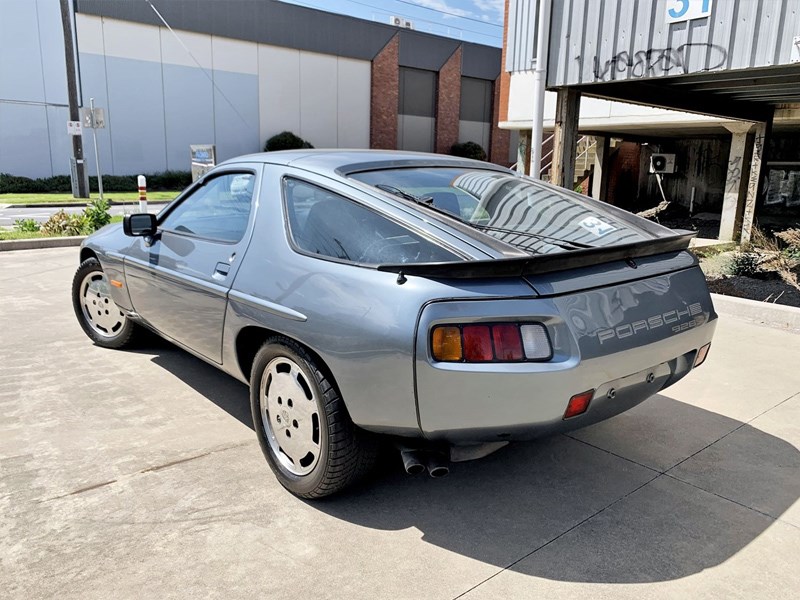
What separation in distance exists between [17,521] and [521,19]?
7880 mm

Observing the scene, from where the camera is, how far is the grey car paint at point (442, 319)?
2.45 meters

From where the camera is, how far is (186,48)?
1128 inches

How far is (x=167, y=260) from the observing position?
3.98 metres

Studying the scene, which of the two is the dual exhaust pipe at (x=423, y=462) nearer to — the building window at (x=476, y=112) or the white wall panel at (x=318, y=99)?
the white wall panel at (x=318, y=99)

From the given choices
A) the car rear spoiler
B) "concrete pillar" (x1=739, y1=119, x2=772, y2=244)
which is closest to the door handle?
the car rear spoiler

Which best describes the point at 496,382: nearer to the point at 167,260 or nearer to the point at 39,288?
the point at 167,260

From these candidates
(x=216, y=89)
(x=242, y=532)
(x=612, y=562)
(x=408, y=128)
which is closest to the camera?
(x=612, y=562)

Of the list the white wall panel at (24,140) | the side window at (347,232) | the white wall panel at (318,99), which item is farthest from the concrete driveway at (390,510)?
the white wall panel at (318,99)

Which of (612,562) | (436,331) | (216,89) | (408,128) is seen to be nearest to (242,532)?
(436,331)

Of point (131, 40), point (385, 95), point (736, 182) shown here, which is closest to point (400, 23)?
point (385, 95)

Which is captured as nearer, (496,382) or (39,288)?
(496,382)

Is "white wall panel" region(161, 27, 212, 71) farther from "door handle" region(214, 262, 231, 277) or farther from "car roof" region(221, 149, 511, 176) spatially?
"door handle" region(214, 262, 231, 277)

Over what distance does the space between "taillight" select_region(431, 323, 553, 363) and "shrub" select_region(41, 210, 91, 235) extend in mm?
11275

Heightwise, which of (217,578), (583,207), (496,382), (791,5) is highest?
(791,5)
